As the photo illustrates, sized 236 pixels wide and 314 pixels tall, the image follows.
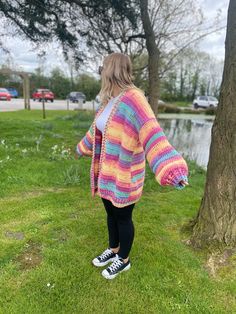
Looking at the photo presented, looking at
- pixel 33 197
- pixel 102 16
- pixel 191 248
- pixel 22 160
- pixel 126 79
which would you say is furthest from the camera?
pixel 102 16

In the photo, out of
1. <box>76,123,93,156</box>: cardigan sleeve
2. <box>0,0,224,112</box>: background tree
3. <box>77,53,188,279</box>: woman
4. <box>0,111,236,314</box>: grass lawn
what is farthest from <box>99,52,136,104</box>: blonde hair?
<box>0,0,224,112</box>: background tree

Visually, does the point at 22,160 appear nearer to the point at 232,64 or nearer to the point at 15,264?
the point at 15,264

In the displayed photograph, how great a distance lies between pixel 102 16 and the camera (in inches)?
212

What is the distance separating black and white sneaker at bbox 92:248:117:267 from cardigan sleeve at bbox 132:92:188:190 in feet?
3.06

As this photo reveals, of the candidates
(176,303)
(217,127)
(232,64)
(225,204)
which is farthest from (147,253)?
(232,64)

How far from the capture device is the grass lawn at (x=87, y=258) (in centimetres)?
210

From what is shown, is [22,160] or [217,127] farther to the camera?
[22,160]

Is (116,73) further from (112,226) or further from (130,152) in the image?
(112,226)

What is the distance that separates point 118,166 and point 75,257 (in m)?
0.92

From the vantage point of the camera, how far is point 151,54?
659cm

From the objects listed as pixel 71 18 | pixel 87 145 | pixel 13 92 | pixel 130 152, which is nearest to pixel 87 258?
pixel 87 145

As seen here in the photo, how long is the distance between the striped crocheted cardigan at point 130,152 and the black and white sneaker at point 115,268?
0.52m

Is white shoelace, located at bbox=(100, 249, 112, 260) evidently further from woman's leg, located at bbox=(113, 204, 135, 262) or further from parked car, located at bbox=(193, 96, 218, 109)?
parked car, located at bbox=(193, 96, 218, 109)

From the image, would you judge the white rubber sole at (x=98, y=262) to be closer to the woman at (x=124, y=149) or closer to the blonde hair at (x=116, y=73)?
the woman at (x=124, y=149)
